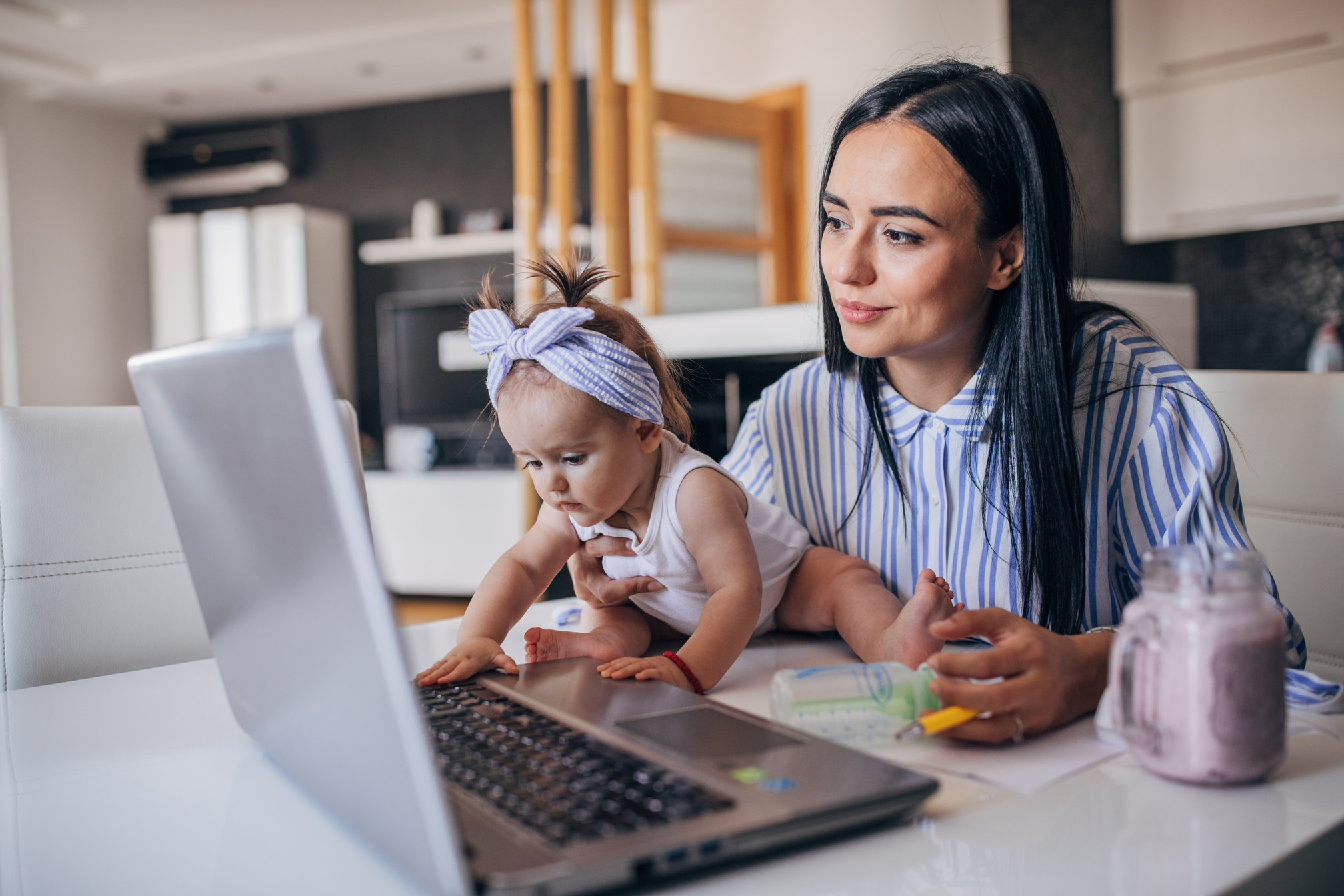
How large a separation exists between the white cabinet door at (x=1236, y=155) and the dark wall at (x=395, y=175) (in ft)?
10.4

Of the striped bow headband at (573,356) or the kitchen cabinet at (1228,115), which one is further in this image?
the kitchen cabinet at (1228,115)

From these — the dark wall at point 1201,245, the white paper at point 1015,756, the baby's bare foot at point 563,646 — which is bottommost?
the white paper at point 1015,756

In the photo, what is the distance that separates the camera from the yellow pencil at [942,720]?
618 millimetres

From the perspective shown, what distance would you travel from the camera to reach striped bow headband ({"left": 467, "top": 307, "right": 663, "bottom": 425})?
884mm

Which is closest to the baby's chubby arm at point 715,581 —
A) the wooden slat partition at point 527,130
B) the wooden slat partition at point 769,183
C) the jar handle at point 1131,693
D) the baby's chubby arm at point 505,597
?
the baby's chubby arm at point 505,597

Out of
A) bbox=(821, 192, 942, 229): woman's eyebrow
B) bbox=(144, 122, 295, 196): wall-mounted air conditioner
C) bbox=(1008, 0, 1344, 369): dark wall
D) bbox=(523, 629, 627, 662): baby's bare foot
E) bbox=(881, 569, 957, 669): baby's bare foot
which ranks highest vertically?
bbox=(144, 122, 295, 196): wall-mounted air conditioner

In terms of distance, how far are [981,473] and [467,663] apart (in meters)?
0.56

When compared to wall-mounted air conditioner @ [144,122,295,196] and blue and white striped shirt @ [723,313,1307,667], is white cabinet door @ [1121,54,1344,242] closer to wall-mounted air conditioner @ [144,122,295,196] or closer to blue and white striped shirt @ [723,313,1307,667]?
blue and white striped shirt @ [723,313,1307,667]

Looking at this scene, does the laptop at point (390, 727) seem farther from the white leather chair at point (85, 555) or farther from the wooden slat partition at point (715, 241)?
the wooden slat partition at point (715, 241)

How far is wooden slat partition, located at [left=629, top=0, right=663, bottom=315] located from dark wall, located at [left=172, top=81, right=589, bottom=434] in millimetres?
→ 2218

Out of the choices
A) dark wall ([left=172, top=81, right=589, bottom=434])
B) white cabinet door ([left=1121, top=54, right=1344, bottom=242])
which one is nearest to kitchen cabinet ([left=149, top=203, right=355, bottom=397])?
dark wall ([left=172, top=81, right=589, bottom=434])

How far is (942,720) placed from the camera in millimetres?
620

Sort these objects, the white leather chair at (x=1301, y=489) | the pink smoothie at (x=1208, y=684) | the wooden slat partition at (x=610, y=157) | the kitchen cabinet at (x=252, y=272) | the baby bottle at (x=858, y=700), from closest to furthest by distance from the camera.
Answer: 1. the pink smoothie at (x=1208, y=684)
2. the baby bottle at (x=858, y=700)
3. the white leather chair at (x=1301, y=489)
4. the wooden slat partition at (x=610, y=157)
5. the kitchen cabinet at (x=252, y=272)

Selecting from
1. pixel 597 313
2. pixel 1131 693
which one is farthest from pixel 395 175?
pixel 1131 693
